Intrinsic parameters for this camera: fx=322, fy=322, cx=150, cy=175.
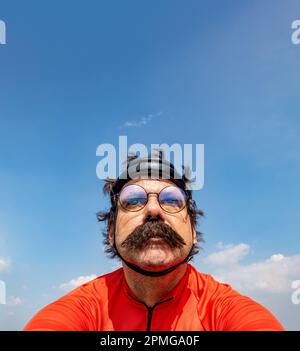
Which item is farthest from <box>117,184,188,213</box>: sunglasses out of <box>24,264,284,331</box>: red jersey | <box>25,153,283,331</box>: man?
<box>24,264,284,331</box>: red jersey

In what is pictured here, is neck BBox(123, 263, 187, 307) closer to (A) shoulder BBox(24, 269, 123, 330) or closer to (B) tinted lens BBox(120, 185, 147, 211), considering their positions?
(A) shoulder BBox(24, 269, 123, 330)

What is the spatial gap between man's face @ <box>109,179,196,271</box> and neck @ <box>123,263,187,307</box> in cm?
26

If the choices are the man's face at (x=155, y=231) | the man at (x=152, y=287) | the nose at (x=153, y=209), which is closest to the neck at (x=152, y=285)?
the man at (x=152, y=287)

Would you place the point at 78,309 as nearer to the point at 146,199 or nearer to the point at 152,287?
the point at 152,287

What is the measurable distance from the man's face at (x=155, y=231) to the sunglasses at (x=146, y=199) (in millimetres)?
53

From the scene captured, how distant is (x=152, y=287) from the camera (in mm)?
4047

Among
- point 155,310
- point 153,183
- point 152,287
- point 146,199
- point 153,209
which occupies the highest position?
point 153,183

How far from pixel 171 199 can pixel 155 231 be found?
58cm

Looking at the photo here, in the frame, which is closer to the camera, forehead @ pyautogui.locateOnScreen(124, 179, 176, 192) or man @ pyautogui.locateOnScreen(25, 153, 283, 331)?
man @ pyautogui.locateOnScreen(25, 153, 283, 331)

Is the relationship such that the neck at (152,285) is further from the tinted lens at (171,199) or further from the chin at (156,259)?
the tinted lens at (171,199)

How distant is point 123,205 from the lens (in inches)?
172

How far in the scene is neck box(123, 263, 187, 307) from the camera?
158 inches

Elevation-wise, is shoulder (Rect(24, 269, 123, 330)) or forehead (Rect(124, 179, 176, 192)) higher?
forehead (Rect(124, 179, 176, 192))

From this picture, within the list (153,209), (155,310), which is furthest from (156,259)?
(155,310)
